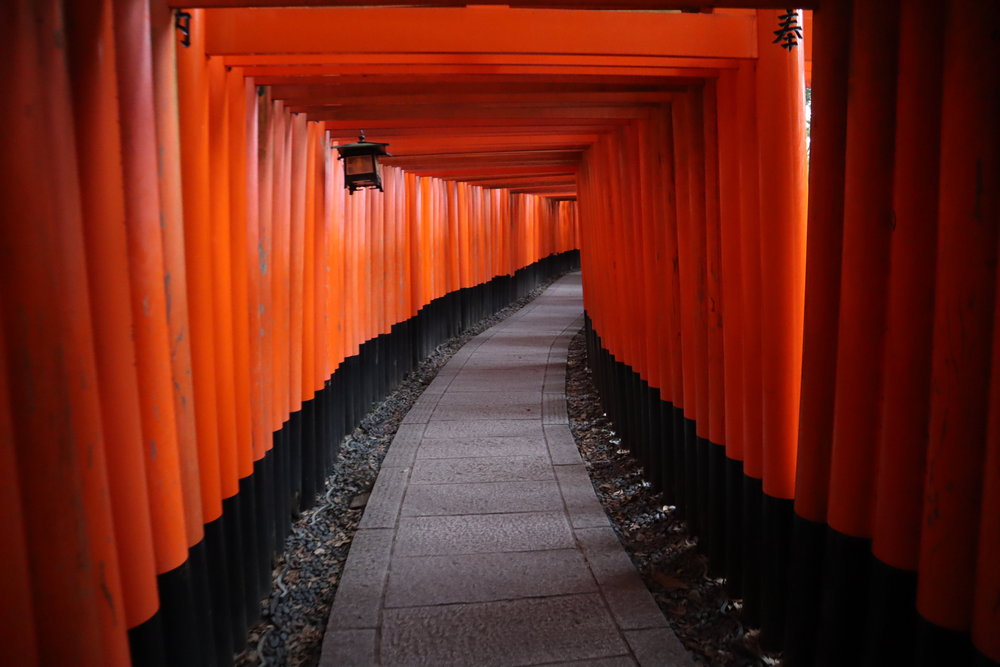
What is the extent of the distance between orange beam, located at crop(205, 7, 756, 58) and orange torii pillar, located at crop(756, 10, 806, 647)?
0.27 metres

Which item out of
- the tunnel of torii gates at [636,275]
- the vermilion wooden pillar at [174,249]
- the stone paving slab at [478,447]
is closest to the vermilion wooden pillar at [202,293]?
the tunnel of torii gates at [636,275]

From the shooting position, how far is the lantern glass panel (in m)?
5.80

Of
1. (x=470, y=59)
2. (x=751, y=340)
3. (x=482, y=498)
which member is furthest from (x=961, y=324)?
(x=482, y=498)

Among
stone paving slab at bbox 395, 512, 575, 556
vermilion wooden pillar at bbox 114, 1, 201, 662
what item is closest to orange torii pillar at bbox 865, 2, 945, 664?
vermilion wooden pillar at bbox 114, 1, 201, 662

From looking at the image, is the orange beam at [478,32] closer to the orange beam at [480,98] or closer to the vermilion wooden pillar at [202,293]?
the vermilion wooden pillar at [202,293]

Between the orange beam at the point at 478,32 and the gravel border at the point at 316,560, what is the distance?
2.83m

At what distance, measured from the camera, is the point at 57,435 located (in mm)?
1897

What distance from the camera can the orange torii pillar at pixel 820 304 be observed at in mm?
2650

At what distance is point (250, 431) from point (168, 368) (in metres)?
1.42

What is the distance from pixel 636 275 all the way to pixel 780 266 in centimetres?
290

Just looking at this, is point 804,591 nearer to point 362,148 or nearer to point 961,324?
point 961,324

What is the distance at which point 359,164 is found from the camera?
583 centimetres

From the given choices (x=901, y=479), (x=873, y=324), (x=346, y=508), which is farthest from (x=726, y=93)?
(x=346, y=508)

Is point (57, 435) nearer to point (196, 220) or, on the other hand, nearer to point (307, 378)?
point (196, 220)
